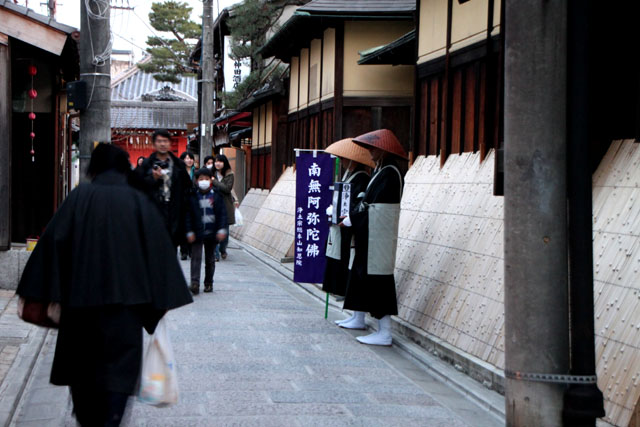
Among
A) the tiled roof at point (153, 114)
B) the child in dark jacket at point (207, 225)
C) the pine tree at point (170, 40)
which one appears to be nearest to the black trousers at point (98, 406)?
the child in dark jacket at point (207, 225)

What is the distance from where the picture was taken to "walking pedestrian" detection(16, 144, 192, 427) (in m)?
4.47

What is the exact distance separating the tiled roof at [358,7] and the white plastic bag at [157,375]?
495 inches

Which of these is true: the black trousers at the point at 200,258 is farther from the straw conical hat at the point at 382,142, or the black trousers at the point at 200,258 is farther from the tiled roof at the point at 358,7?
the tiled roof at the point at 358,7

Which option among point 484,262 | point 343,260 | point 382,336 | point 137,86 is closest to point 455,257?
point 484,262

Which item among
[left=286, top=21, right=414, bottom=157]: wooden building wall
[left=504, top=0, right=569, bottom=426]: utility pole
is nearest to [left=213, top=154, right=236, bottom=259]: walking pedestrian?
Answer: [left=286, top=21, right=414, bottom=157]: wooden building wall

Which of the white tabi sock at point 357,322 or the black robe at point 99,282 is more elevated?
the black robe at point 99,282

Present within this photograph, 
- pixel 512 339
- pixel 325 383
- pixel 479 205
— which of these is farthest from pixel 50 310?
pixel 479 205

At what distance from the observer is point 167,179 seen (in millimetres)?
9773

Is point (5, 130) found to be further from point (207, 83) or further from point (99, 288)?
point (207, 83)

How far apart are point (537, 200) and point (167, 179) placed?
21.5ft

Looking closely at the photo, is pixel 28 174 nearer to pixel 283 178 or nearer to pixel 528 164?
pixel 283 178

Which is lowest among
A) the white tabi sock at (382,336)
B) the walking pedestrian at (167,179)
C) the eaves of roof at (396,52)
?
the white tabi sock at (382,336)

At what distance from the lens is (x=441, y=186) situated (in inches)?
417

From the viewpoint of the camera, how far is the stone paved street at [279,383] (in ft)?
20.0
